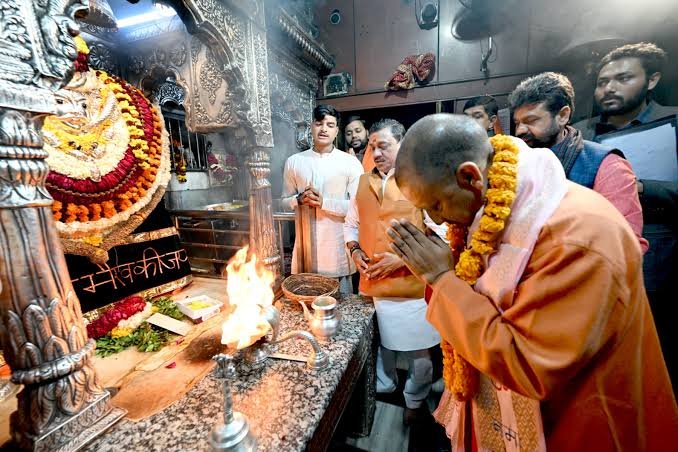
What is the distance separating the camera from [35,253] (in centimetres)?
116

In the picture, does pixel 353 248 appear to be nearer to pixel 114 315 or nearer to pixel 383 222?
pixel 383 222

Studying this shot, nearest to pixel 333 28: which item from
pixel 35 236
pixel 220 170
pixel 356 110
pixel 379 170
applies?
pixel 356 110

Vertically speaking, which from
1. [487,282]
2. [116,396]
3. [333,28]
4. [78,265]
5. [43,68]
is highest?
[333,28]

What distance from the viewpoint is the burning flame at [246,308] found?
1.64 metres

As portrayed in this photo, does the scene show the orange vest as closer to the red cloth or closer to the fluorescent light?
the fluorescent light

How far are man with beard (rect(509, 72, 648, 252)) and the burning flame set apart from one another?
210cm

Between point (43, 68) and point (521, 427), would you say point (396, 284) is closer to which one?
point (521, 427)

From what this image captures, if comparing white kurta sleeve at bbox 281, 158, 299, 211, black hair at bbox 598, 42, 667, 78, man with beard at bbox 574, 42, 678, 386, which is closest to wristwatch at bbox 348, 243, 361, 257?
white kurta sleeve at bbox 281, 158, 299, 211

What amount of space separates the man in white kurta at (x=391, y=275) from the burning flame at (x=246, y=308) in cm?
90

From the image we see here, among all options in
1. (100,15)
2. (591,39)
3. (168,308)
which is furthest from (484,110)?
(168,308)

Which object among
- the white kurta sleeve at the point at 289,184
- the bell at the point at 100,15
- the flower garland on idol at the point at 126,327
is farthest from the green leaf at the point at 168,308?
the bell at the point at 100,15

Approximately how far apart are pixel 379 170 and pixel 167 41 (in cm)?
273

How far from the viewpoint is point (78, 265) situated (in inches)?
91.7

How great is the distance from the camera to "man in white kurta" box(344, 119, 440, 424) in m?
2.34
